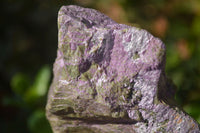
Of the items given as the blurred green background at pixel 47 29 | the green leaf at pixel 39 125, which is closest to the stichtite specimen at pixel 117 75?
the green leaf at pixel 39 125

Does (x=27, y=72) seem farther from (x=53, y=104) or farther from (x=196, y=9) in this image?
(x=53, y=104)

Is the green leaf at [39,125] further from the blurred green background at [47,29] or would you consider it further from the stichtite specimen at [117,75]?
the blurred green background at [47,29]

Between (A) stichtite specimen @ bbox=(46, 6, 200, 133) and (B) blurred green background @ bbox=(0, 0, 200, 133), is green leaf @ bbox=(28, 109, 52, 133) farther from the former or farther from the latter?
(B) blurred green background @ bbox=(0, 0, 200, 133)

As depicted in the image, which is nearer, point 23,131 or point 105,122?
point 105,122

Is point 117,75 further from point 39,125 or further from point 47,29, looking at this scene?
point 47,29

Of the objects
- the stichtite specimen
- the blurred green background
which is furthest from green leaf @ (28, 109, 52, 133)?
the blurred green background

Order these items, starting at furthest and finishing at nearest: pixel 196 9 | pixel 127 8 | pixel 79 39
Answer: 1. pixel 127 8
2. pixel 196 9
3. pixel 79 39

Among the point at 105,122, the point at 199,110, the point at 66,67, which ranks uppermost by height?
the point at 66,67

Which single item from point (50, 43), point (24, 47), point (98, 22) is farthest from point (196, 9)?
point (98, 22)

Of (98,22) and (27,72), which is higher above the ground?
(98,22)
